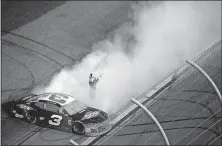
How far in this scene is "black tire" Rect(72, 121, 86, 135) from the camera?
995 centimetres

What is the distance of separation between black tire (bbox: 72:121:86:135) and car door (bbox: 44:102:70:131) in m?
0.16

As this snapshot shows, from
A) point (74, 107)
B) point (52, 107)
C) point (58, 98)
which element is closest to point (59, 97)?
point (58, 98)

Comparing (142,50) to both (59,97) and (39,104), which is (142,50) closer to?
(59,97)

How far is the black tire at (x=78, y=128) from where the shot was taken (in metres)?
9.95

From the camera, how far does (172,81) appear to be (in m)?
12.1

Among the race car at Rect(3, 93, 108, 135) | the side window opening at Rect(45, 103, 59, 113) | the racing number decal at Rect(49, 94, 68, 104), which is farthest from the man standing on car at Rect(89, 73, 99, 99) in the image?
the side window opening at Rect(45, 103, 59, 113)

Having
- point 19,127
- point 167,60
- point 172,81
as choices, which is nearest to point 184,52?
point 167,60

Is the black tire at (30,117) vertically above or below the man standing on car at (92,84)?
below

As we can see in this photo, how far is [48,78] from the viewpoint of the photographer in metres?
12.4

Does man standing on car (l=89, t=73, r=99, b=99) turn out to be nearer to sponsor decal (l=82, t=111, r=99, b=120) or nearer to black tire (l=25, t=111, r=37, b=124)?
sponsor decal (l=82, t=111, r=99, b=120)

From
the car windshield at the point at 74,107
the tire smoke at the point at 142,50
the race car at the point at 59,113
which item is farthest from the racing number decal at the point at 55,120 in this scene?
the tire smoke at the point at 142,50

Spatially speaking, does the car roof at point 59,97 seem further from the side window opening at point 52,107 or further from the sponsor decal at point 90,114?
the sponsor decal at point 90,114

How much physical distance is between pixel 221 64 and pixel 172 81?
1.96 metres

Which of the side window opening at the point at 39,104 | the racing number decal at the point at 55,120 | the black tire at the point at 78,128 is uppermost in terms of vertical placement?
the side window opening at the point at 39,104
